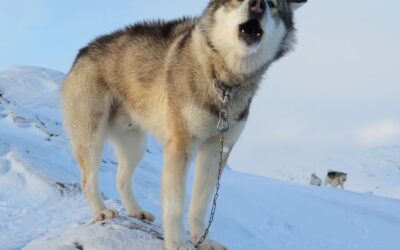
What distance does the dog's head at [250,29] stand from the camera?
4695mm

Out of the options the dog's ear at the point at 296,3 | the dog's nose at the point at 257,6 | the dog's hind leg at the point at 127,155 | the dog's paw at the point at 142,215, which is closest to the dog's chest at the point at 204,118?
the dog's nose at the point at 257,6

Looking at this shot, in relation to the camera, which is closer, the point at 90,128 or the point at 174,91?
the point at 174,91

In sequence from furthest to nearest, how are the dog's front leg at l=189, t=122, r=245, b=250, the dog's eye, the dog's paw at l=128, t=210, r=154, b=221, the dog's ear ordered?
the dog's paw at l=128, t=210, r=154, b=221 → the dog's front leg at l=189, t=122, r=245, b=250 → the dog's ear → the dog's eye

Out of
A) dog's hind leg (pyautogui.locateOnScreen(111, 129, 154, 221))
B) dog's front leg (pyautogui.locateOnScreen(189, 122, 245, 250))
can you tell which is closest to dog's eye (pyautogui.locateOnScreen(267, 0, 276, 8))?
dog's front leg (pyautogui.locateOnScreen(189, 122, 245, 250))

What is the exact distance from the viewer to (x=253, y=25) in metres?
4.73

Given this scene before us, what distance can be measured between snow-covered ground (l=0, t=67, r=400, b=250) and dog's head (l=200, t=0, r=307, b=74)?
1744mm

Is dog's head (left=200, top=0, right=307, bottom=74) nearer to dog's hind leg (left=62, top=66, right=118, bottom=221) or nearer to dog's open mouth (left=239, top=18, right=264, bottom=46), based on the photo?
dog's open mouth (left=239, top=18, right=264, bottom=46)

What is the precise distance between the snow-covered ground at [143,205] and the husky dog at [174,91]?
540mm

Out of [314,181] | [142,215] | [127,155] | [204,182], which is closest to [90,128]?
[127,155]

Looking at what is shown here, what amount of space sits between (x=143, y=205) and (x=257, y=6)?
17.3ft

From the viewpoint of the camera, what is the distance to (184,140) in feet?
16.5

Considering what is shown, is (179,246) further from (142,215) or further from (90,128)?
(90,128)

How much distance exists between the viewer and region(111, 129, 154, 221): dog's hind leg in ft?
20.9

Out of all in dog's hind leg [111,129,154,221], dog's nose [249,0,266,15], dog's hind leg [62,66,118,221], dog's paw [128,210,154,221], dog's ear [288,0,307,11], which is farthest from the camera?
dog's hind leg [111,129,154,221]
